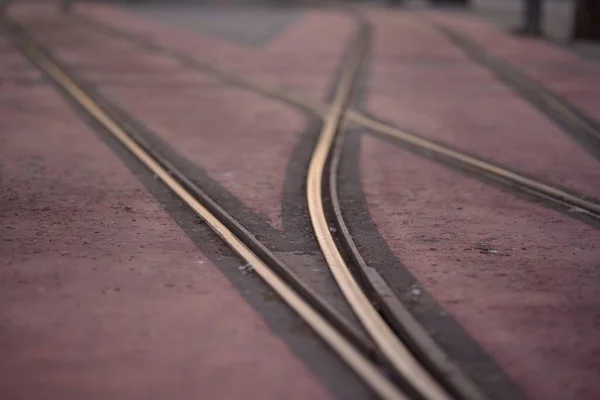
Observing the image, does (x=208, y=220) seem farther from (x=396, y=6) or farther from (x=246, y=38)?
(x=396, y=6)

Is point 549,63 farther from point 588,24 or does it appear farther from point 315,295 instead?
point 315,295

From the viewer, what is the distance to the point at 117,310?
176 inches

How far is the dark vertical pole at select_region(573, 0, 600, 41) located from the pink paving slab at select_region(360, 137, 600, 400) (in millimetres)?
12441

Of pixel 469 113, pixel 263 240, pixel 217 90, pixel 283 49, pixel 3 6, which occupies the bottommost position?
pixel 3 6

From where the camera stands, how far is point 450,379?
358cm

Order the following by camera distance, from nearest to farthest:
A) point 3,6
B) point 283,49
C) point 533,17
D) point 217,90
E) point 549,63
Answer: point 217,90
point 549,63
point 283,49
point 533,17
point 3,6

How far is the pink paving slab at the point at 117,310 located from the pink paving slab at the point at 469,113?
12.3 ft

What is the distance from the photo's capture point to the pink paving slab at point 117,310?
3691mm

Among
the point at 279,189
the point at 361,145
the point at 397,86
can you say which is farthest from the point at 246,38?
the point at 279,189

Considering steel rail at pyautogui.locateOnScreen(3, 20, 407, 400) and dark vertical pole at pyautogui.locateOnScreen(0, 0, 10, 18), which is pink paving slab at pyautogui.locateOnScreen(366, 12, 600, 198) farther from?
dark vertical pole at pyautogui.locateOnScreen(0, 0, 10, 18)

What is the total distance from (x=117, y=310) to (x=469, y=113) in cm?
712

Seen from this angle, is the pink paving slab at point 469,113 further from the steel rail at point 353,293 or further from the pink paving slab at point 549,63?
the steel rail at point 353,293

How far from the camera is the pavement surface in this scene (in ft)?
12.6

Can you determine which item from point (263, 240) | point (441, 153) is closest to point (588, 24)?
point (441, 153)
